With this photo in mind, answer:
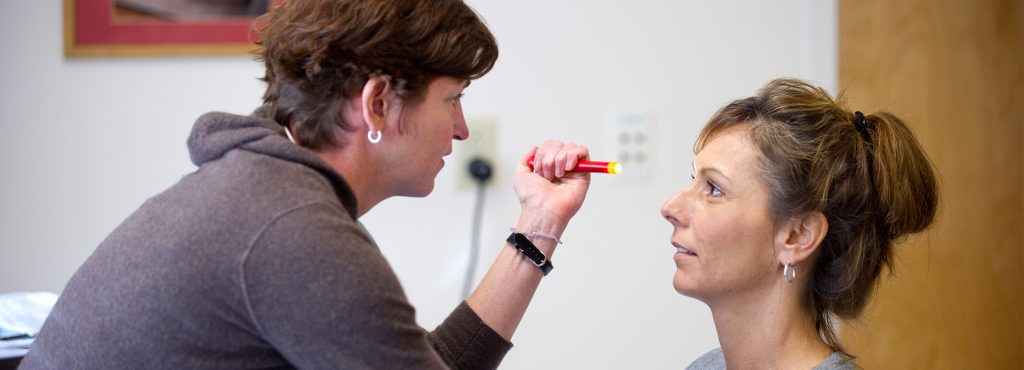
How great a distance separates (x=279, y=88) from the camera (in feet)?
3.57

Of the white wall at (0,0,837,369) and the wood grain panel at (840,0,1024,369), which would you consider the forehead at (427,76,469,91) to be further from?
the wood grain panel at (840,0,1024,369)

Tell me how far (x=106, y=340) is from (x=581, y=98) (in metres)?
1.17

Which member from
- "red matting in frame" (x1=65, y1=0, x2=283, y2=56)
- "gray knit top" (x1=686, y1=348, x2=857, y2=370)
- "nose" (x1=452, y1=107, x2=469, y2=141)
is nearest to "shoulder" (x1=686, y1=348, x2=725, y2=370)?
"gray knit top" (x1=686, y1=348, x2=857, y2=370)

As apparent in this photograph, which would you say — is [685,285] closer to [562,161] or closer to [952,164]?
[562,161]

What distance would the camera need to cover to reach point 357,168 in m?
1.09

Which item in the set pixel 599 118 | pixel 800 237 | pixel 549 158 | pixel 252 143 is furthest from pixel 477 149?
pixel 252 143

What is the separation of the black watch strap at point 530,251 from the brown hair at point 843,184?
0.97ft

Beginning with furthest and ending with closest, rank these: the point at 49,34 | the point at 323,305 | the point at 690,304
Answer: the point at 49,34, the point at 690,304, the point at 323,305

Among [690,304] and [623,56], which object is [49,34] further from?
[690,304]

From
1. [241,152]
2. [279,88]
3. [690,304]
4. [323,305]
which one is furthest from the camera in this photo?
[690,304]

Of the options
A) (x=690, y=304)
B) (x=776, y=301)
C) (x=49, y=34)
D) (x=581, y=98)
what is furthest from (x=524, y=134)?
(x=49, y=34)

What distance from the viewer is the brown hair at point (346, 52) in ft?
3.41

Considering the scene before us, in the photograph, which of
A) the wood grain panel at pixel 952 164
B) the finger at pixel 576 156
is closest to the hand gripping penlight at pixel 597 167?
the finger at pixel 576 156

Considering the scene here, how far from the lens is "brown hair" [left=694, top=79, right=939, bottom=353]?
4.02 feet
